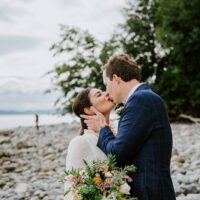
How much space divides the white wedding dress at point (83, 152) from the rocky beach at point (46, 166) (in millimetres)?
1734

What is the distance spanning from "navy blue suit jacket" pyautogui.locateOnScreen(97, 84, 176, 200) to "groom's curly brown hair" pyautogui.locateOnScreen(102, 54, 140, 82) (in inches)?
7.9

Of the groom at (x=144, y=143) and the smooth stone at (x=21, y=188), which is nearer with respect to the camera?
the groom at (x=144, y=143)

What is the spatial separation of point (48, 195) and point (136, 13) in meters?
19.5

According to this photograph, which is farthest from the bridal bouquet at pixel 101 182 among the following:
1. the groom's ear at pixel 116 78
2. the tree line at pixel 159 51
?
the tree line at pixel 159 51

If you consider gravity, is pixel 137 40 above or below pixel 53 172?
above

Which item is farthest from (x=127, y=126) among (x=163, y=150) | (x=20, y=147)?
(x=20, y=147)

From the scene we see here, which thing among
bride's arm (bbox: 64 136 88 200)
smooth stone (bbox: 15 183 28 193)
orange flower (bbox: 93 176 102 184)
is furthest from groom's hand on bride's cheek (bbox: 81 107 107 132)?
smooth stone (bbox: 15 183 28 193)

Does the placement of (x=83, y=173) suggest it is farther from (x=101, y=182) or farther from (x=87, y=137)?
(x=87, y=137)

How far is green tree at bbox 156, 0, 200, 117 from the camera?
25.3m

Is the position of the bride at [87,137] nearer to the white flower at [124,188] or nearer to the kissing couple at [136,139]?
the kissing couple at [136,139]

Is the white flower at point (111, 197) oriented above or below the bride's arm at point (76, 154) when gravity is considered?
below

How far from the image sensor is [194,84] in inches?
995

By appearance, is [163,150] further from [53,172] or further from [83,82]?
[83,82]

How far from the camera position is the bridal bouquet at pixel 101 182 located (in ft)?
12.6
